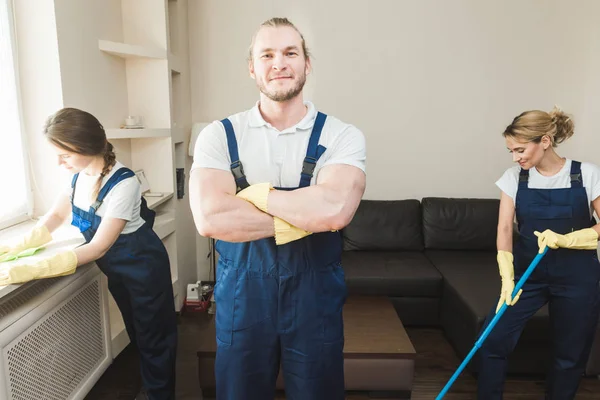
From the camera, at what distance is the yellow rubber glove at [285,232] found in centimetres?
120

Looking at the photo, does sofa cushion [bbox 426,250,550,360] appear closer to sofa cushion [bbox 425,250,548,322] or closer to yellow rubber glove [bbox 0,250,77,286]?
sofa cushion [bbox 425,250,548,322]

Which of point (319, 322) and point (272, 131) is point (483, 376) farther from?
point (272, 131)

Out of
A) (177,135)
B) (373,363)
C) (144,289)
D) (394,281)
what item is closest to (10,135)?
(144,289)

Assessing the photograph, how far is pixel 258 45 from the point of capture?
1.31 meters

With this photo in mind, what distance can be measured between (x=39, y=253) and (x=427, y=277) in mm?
2258

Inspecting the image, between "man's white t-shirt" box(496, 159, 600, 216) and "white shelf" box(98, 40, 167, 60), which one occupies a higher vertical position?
"white shelf" box(98, 40, 167, 60)

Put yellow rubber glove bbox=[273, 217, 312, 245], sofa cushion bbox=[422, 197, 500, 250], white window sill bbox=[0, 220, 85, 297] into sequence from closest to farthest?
yellow rubber glove bbox=[273, 217, 312, 245] → white window sill bbox=[0, 220, 85, 297] → sofa cushion bbox=[422, 197, 500, 250]

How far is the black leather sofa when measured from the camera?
2.37 meters

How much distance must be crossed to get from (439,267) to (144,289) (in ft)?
6.59

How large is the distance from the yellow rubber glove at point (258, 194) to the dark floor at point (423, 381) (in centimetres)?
151

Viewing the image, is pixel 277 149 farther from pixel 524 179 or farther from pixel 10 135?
pixel 10 135

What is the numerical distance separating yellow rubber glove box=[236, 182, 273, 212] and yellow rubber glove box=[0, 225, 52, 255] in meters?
1.16

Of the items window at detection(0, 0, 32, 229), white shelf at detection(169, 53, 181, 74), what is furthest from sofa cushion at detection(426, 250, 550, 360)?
window at detection(0, 0, 32, 229)

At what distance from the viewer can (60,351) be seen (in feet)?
6.07
